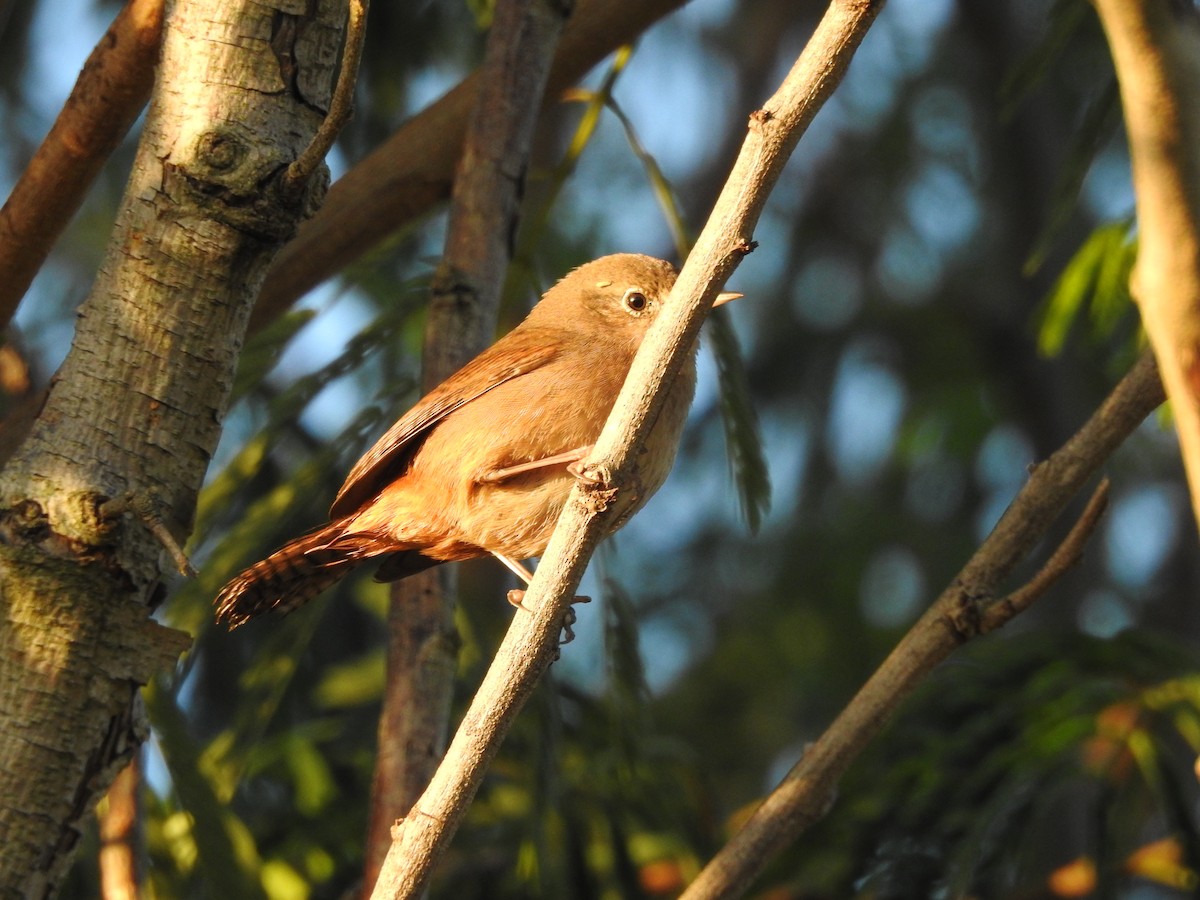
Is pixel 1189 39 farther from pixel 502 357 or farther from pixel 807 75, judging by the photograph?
pixel 502 357

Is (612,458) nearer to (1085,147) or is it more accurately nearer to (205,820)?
(205,820)

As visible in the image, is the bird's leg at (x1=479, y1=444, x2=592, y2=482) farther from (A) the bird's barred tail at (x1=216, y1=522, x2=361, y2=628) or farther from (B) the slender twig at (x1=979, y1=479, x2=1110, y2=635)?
(B) the slender twig at (x1=979, y1=479, x2=1110, y2=635)

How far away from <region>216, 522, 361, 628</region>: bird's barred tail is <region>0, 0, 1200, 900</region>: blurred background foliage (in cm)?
27

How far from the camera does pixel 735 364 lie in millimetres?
3977

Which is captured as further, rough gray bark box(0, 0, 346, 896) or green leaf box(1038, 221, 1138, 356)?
green leaf box(1038, 221, 1138, 356)

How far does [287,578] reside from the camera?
3.61m

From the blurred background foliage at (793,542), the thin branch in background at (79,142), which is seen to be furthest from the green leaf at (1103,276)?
the thin branch in background at (79,142)

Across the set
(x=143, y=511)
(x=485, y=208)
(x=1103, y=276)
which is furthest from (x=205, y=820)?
(x=1103, y=276)

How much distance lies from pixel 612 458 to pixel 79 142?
1528 millimetres

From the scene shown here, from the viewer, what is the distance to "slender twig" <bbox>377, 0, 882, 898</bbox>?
2.17 metres

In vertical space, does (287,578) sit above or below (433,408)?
below

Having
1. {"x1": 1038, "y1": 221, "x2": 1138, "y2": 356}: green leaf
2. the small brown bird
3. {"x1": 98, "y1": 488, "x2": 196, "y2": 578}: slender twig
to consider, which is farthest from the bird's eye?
{"x1": 98, "y1": 488, "x2": 196, "y2": 578}: slender twig

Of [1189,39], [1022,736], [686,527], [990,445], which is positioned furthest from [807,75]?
[686,527]

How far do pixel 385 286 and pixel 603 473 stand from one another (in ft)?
10.4
